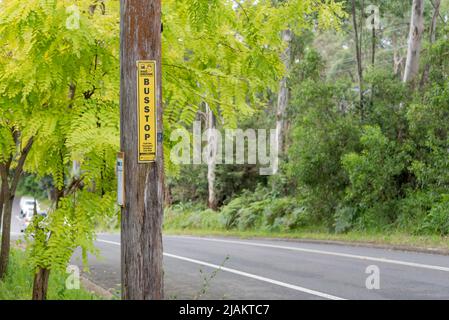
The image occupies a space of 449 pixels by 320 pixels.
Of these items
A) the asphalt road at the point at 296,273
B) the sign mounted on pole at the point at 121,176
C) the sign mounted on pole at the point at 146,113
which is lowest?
the asphalt road at the point at 296,273

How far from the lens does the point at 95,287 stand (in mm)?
11148

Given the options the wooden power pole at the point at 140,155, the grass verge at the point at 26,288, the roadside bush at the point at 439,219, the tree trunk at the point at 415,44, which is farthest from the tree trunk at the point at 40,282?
the tree trunk at the point at 415,44

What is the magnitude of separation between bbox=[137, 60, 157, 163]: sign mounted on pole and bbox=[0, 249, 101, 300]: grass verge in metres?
4.47

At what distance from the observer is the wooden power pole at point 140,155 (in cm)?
471

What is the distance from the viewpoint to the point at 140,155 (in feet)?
15.6

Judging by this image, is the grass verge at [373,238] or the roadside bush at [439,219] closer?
the grass verge at [373,238]

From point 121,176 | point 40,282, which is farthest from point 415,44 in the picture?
point 121,176

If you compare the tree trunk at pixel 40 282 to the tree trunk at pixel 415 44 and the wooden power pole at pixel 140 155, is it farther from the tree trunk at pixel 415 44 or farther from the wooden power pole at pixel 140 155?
the tree trunk at pixel 415 44

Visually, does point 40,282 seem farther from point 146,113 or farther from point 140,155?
point 146,113

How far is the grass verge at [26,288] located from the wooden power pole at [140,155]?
4.29m

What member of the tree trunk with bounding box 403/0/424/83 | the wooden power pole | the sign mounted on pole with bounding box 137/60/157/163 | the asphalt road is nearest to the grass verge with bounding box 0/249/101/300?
the asphalt road

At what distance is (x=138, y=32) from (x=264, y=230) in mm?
20442

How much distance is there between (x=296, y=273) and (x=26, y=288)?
5.02 m
